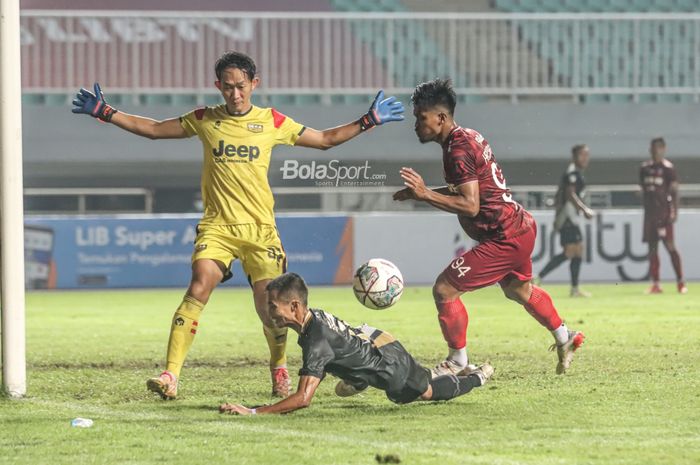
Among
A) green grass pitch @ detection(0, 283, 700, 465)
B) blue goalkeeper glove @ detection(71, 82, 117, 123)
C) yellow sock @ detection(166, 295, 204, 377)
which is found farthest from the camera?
blue goalkeeper glove @ detection(71, 82, 117, 123)

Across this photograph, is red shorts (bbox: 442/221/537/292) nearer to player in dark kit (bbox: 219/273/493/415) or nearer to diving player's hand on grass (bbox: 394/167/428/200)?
diving player's hand on grass (bbox: 394/167/428/200)

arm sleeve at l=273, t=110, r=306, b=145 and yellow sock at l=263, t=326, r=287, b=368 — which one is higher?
A: arm sleeve at l=273, t=110, r=306, b=145

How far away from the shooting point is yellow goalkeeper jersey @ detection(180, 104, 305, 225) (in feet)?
25.6

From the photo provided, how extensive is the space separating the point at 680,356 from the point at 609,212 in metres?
11.0

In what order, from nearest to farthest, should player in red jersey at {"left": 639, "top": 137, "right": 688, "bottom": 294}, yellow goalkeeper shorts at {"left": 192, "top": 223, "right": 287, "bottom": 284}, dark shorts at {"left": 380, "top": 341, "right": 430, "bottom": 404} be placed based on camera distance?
dark shorts at {"left": 380, "top": 341, "right": 430, "bottom": 404} → yellow goalkeeper shorts at {"left": 192, "top": 223, "right": 287, "bottom": 284} → player in red jersey at {"left": 639, "top": 137, "right": 688, "bottom": 294}

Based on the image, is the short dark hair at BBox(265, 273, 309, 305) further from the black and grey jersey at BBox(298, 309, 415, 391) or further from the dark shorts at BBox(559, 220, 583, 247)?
the dark shorts at BBox(559, 220, 583, 247)

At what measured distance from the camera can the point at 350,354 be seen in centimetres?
661

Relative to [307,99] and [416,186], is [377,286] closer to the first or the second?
[416,186]

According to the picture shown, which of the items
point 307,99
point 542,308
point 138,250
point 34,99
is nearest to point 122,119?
point 542,308

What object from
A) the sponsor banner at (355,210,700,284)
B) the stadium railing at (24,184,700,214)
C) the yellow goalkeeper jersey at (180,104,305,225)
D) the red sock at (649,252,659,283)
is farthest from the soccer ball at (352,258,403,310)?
the stadium railing at (24,184,700,214)

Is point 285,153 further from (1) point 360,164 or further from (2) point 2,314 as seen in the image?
(2) point 2,314

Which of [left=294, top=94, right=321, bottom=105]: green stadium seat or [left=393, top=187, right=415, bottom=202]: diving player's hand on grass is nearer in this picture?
[left=393, top=187, right=415, bottom=202]: diving player's hand on grass

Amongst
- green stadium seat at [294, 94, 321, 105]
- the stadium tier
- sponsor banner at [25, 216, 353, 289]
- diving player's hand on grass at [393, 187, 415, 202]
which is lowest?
sponsor banner at [25, 216, 353, 289]

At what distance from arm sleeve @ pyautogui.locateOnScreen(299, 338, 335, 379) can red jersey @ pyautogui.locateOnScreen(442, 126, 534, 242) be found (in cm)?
152
